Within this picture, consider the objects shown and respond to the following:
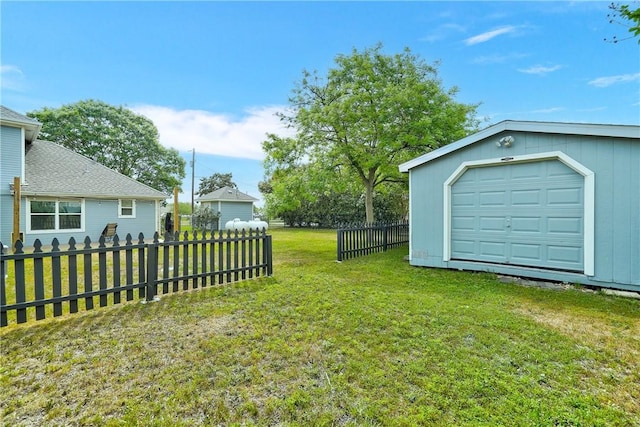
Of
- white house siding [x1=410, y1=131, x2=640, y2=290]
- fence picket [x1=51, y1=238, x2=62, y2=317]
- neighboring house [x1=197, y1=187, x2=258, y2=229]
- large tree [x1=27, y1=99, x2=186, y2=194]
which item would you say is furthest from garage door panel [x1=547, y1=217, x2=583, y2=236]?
large tree [x1=27, y1=99, x2=186, y2=194]

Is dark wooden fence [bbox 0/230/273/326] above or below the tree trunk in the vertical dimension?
below

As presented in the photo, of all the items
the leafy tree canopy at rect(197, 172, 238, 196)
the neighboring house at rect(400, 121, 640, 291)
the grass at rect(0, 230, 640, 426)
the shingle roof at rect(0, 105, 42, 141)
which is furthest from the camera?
the leafy tree canopy at rect(197, 172, 238, 196)

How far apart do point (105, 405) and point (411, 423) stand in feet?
7.16

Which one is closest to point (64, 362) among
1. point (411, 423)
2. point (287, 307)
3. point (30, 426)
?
point (30, 426)

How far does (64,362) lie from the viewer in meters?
2.71

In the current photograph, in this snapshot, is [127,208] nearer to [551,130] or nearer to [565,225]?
[551,130]

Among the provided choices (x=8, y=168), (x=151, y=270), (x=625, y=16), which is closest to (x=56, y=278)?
(x=151, y=270)

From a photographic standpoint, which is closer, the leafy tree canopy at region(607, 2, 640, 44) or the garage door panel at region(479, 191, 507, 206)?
the leafy tree canopy at region(607, 2, 640, 44)

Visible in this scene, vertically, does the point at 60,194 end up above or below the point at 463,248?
above

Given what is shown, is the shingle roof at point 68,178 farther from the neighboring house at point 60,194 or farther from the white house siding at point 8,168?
the white house siding at point 8,168

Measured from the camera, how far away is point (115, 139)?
908 inches

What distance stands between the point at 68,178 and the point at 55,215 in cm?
181

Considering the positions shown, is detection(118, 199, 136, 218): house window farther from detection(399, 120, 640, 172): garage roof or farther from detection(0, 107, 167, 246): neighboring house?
detection(399, 120, 640, 172): garage roof

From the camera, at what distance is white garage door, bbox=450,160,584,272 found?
5613 mm
